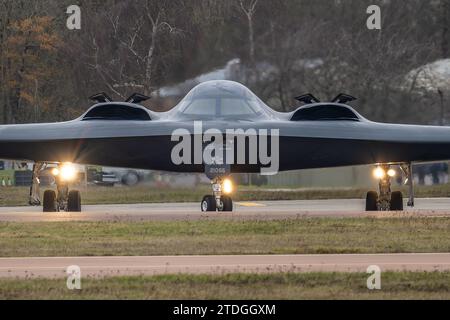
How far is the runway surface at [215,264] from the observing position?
639 inches

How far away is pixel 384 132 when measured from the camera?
1179 inches

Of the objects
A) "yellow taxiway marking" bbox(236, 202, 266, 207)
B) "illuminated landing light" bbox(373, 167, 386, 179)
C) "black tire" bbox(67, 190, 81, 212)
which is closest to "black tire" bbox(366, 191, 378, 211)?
"illuminated landing light" bbox(373, 167, 386, 179)

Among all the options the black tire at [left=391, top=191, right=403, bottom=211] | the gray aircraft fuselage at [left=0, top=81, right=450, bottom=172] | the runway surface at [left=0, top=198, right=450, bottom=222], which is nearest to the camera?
the runway surface at [left=0, top=198, right=450, bottom=222]

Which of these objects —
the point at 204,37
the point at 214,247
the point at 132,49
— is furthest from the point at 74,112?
the point at 214,247

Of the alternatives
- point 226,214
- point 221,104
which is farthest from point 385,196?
point 226,214

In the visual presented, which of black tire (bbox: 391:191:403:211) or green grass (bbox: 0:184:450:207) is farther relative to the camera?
green grass (bbox: 0:184:450:207)

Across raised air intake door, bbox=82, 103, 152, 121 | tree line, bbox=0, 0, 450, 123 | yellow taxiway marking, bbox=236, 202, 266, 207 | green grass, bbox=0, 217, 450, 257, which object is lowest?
green grass, bbox=0, 217, 450, 257

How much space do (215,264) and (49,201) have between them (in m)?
14.7

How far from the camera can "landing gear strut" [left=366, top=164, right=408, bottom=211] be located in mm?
31109

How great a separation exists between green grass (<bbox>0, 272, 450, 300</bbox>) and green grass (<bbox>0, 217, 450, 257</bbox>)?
3.42 m

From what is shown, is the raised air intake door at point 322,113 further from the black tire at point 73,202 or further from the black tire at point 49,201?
the black tire at point 49,201

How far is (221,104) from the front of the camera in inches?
1200

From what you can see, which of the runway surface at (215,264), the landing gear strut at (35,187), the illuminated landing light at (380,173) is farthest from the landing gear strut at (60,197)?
the runway surface at (215,264)

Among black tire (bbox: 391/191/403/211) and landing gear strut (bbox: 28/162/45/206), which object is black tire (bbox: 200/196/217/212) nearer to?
landing gear strut (bbox: 28/162/45/206)
